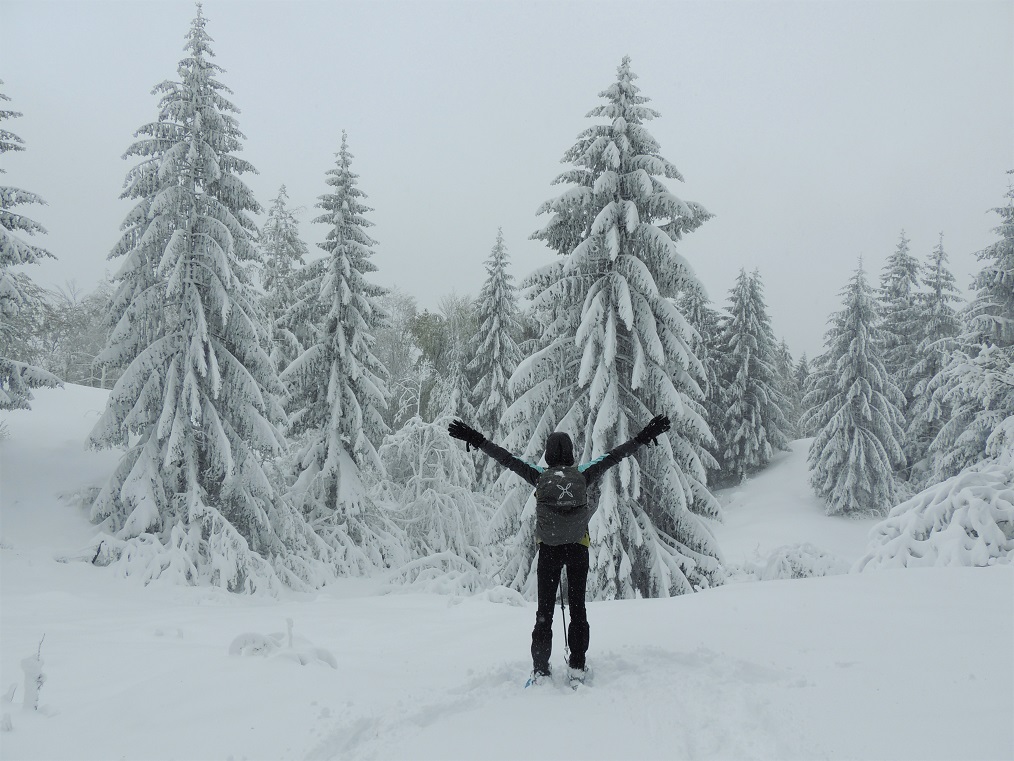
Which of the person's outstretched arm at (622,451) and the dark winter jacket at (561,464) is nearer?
the dark winter jacket at (561,464)

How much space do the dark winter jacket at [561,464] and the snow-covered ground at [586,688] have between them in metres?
1.09

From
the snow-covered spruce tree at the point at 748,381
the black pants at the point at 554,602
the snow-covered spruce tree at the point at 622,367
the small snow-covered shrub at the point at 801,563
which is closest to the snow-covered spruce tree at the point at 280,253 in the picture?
the snow-covered spruce tree at the point at 622,367

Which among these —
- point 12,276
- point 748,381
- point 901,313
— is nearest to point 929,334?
point 901,313

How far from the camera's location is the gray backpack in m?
4.50

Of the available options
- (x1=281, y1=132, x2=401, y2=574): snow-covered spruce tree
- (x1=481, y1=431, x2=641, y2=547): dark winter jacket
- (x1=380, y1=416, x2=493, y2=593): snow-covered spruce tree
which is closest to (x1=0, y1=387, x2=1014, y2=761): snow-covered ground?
(x1=481, y1=431, x2=641, y2=547): dark winter jacket

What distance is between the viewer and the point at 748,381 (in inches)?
1266

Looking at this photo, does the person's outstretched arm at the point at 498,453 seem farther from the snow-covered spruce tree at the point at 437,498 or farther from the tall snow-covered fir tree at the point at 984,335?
the tall snow-covered fir tree at the point at 984,335

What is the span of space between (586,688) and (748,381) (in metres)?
31.1

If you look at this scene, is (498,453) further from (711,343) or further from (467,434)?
(711,343)

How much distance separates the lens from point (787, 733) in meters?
3.35

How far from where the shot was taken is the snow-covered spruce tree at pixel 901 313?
28969 mm

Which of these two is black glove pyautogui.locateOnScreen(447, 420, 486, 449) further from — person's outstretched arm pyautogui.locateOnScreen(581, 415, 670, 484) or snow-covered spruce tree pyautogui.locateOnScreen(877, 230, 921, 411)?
snow-covered spruce tree pyautogui.locateOnScreen(877, 230, 921, 411)

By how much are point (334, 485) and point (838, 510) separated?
2428 cm

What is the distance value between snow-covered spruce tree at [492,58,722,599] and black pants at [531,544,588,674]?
22.5 feet
